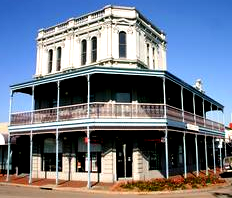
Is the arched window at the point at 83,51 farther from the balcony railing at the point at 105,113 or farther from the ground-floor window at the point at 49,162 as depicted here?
the ground-floor window at the point at 49,162

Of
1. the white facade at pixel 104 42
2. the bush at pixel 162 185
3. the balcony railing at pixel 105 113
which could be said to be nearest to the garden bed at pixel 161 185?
the bush at pixel 162 185

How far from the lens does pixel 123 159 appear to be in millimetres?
22359

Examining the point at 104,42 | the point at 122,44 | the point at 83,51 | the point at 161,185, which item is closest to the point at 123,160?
the point at 161,185

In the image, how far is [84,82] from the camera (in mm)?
24172

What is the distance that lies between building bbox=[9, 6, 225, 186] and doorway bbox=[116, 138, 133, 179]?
0.22ft

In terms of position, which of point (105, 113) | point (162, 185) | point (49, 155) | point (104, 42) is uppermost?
point (104, 42)

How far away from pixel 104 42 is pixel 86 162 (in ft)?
29.8

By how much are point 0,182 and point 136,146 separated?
32.7 feet

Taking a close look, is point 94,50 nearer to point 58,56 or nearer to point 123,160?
point 58,56

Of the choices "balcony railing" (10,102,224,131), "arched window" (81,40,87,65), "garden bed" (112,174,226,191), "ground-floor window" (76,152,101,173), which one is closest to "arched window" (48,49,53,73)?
"arched window" (81,40,87,65)

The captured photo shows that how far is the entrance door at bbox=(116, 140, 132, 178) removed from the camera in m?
22.2

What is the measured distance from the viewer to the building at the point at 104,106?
69.5 ft

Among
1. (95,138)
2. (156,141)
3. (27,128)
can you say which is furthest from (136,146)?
(27,128)

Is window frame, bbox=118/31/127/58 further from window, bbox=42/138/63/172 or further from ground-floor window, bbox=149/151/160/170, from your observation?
window, bbox=42/138/63/172
